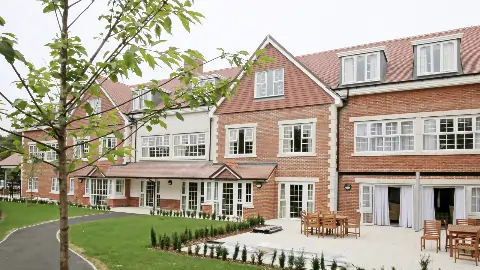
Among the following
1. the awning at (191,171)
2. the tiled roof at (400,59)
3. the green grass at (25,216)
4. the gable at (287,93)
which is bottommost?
the green grass at (25,216)

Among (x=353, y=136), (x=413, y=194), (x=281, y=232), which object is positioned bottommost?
(x=281, y=232)

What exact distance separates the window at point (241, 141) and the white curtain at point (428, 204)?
378 inches

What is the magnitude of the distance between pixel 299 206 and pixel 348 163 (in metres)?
3.56

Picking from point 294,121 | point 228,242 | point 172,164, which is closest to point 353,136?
point 294,121

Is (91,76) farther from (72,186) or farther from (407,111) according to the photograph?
(72,186)

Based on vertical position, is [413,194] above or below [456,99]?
below

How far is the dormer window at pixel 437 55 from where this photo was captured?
1909 cm

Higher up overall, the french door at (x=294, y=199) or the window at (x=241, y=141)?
the window at (x=241, y=141)

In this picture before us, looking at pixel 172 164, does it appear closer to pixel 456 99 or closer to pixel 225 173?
pixel 225 173

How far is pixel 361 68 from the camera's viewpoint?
21.5 meters

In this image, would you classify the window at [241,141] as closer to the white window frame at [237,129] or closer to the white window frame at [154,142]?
the white window frame at [237,129]

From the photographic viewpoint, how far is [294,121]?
22.8 m

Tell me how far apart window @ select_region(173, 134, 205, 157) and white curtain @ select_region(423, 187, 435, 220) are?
45.3ft

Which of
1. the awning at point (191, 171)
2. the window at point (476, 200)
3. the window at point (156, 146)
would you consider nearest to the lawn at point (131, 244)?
the awning at point (191, 171)
